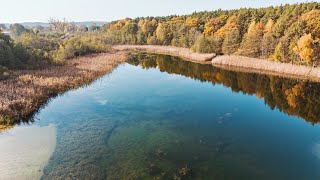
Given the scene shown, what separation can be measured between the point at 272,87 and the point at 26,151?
29.3 metres

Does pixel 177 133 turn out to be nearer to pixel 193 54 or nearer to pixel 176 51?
pixel 193 54

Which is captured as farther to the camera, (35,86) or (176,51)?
(176,51)

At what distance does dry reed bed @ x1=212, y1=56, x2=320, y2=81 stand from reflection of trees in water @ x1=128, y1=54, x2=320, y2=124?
8.60ft

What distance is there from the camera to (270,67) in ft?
144

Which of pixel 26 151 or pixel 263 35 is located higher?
pixel 263 35

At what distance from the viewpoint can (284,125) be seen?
22594 millimetres

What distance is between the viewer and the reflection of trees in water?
89.4 ft

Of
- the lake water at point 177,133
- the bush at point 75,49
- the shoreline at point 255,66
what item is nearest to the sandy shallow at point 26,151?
the lake water at point 177,133

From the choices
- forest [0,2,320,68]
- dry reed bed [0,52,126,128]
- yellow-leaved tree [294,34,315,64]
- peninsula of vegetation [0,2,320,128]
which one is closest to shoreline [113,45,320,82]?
peninsula of vegetation [0,2,320,128]

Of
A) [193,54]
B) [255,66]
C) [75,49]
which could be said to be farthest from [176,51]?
[255,66]

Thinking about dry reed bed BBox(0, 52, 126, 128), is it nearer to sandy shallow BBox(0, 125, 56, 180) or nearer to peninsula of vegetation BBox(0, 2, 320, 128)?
peninsula of vegetation BBox(0, 2, 320, 128)

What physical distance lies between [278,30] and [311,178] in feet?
134

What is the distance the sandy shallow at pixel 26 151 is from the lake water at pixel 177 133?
0.07 m

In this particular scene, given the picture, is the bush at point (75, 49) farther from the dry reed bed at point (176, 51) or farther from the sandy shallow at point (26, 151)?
the sandy shallow at point (26, 151)
